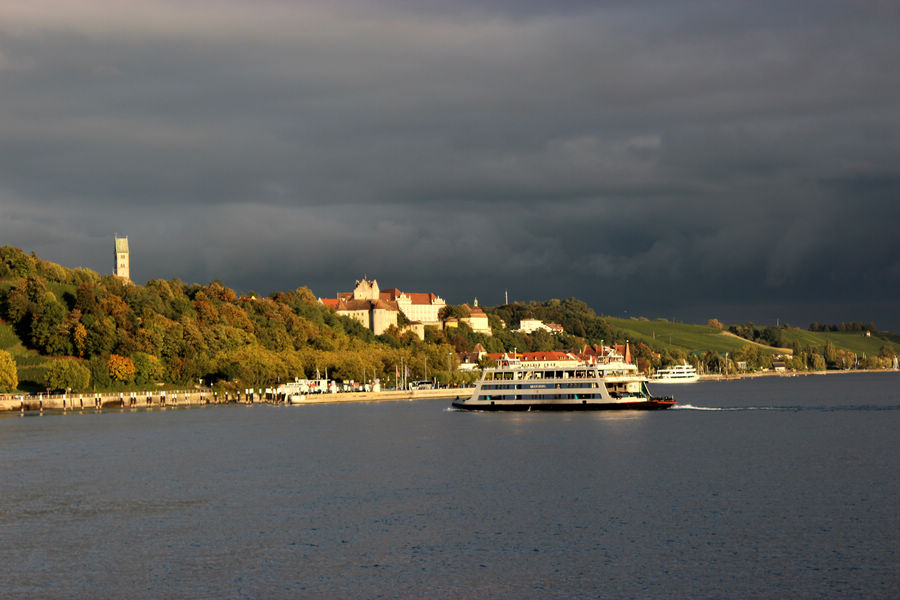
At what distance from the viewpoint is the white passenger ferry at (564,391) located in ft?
400

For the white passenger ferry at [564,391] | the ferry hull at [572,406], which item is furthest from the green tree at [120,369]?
the ferry hull at [572,406]

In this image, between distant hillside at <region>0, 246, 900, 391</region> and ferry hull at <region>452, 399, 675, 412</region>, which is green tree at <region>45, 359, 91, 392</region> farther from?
ferry hull at <region>452, 399, 675, 412</region>

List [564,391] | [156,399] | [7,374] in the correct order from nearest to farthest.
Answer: [564,391] → [7,374] → [156,399]

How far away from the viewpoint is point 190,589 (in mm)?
35094

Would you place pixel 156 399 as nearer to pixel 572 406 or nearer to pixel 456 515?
pixel 572 406

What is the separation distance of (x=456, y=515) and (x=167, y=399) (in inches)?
4558

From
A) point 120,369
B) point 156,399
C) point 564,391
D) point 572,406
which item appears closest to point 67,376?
point 120,369

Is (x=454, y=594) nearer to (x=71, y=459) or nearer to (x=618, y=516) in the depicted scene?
(x=618, y=516)

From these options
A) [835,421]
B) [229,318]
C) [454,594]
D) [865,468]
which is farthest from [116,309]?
[454,594]

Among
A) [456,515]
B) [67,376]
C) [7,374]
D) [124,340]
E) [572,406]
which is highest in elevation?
[124,340]

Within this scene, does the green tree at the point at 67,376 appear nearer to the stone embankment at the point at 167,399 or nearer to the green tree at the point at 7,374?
the stone embankment at the point at 167,399

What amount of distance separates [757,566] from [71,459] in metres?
52.7

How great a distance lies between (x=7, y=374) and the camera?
480 ft

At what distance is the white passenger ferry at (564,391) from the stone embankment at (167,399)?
45718 mm
